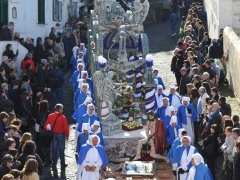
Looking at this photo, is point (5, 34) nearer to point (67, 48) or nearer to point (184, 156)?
point (67, 48)

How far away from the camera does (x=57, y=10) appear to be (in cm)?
4022

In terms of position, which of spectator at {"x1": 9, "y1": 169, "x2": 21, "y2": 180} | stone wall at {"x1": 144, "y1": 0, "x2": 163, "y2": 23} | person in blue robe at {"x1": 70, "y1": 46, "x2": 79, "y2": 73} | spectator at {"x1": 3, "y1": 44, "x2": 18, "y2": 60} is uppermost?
stone wall at {"x1": 144, "y1": 0, "x2": 163, "y2": 23}

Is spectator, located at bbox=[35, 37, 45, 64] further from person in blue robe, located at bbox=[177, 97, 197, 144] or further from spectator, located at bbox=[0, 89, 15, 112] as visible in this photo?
person in blue robe, located at bbox=[177, 97, 197, 144]

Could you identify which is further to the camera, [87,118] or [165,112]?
[165,112]

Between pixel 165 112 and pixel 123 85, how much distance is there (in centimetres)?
293

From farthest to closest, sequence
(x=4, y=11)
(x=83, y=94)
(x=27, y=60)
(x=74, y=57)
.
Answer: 1. (x=4, y=11)
2. (x=74, y=57)
3. (x=27, y=60)
4. (x=83, y=94)

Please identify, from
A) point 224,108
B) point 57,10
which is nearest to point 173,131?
point 224,108

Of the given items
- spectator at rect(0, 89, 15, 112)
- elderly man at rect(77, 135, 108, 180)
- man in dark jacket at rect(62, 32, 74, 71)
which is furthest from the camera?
man in dark jacket at rect(62, 32, 74, 71)

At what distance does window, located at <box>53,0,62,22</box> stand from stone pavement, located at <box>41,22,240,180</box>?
419 cm

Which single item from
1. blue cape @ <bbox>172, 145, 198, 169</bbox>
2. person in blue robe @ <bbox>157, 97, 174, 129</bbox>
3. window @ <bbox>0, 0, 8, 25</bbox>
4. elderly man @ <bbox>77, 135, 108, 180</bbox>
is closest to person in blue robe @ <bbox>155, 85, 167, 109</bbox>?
person in blue robe @ <bbox>157, 97, 174, 129</bbox>

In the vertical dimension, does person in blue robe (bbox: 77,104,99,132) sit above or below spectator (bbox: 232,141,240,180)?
above

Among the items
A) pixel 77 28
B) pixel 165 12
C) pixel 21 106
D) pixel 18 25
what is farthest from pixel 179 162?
pixel 165 12

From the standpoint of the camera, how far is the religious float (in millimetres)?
23772

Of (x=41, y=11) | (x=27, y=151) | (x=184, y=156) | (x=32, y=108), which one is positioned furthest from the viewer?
(x=41, y=11)
